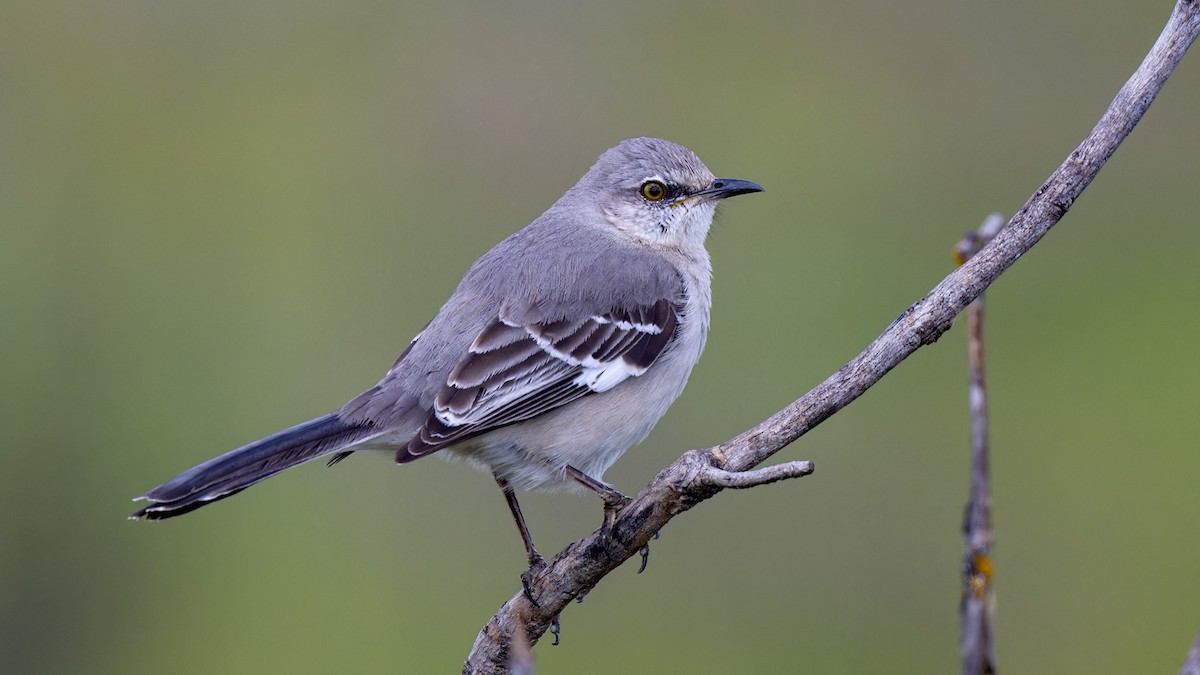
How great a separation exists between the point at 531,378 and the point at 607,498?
724 millimetres

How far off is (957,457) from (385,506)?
313 cm

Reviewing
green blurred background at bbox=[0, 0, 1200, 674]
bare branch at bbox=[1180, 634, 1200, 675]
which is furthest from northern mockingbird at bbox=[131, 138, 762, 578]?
bare branch at bbox=[1180, 634, 1200, 675]

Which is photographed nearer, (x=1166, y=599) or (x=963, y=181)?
(x=1166, y=599)

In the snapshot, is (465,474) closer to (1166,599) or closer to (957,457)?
(957,457)

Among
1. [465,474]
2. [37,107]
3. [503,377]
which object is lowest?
[503,377]

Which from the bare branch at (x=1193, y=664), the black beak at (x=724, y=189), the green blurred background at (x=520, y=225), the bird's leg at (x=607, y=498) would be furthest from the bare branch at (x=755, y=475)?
the green blurred background at (x=520, y=225)

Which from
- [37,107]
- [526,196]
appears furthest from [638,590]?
[37,107]

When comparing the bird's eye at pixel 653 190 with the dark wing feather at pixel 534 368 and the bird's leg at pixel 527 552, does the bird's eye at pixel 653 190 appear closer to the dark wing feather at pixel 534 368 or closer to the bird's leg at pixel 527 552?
the dark wing feather at pixel 534 368

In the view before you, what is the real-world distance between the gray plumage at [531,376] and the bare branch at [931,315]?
1005 millimetres

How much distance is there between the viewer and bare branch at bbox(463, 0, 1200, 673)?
2754mm

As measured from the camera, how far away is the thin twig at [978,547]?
273cm

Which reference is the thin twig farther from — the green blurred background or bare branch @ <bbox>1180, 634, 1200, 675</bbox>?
the green blurred background

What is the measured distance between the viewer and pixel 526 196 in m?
8.02

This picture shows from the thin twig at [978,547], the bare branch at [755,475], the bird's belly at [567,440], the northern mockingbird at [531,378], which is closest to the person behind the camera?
the bare branch at [755,475]
